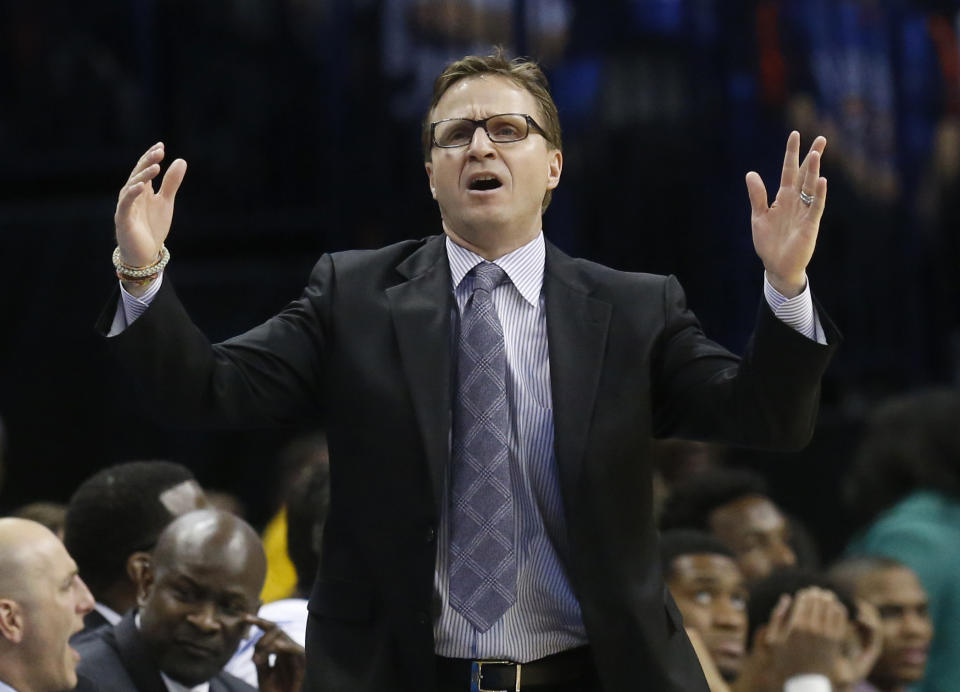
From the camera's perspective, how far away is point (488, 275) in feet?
8.86

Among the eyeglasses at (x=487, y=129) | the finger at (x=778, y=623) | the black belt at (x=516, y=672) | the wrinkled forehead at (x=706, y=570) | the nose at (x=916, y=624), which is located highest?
the eyeglasses at (x=487, y=129)

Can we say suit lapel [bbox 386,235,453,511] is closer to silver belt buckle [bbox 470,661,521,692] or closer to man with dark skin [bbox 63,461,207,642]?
silver belt buckle [bbox 470,661,521,692]

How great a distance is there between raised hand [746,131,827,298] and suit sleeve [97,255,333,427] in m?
0.70

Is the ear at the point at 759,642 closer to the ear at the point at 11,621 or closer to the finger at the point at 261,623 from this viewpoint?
the finger at the point at 261,623

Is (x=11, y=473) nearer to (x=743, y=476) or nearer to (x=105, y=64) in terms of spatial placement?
(x=105, y=64)

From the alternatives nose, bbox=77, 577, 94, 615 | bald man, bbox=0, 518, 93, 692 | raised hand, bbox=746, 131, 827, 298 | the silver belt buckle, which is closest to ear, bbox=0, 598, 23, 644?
bald man, bbox=0, 518, 93, 692

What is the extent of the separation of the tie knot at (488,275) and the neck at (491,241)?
0.03 metres

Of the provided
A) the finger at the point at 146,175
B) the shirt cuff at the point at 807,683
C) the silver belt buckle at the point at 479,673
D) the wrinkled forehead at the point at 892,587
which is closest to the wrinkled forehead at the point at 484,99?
the finger at the point at 146,175

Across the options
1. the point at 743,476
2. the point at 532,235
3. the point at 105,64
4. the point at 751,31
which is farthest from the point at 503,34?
the point at 532,235

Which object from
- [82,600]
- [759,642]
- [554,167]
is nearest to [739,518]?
[759,642]

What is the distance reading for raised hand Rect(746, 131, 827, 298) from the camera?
8.32 feet

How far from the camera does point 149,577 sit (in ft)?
13.0

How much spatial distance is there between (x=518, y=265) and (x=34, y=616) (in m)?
1.38

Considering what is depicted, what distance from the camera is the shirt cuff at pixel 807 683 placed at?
3.99m
